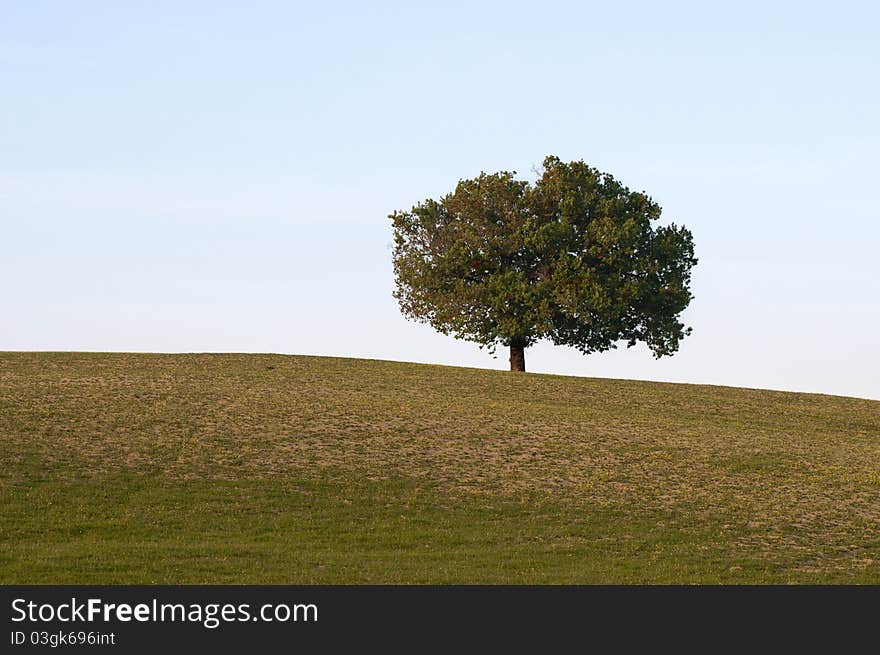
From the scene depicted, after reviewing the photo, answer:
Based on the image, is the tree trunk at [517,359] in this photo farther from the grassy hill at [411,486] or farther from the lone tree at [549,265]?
the grassy hill at [411,486]

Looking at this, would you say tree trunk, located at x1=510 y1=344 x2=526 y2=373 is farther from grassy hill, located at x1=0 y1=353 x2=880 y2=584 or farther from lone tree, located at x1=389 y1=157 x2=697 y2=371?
grassy hill, located at x1=0 y1=353 x2=880 y2=584

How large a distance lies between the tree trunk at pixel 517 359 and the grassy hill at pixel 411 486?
1609 cm

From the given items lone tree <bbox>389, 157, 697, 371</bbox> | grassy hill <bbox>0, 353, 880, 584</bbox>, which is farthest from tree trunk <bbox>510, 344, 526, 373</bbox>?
grassy hill <bbox>0, 353, 880, 584</bbox>

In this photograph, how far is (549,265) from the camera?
236 ft

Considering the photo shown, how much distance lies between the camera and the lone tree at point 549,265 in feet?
232

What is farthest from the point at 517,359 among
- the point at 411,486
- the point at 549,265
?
the point at 411,486

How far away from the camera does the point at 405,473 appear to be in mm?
38250

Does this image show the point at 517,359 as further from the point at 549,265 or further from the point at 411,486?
the point at 411,486

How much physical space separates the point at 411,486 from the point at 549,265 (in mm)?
37308

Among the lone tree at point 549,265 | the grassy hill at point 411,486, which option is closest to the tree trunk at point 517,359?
the lone tree at point 549,265

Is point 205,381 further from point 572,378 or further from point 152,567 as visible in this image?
point 152,567

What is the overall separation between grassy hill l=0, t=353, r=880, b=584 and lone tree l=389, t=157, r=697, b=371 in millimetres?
13185

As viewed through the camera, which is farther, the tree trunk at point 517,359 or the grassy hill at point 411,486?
the tree trunk at point 517,359
